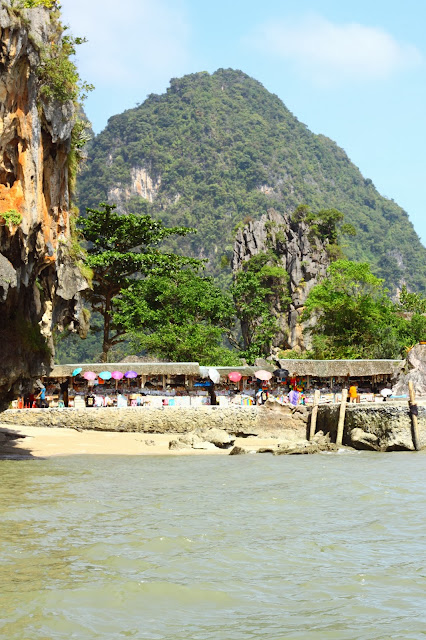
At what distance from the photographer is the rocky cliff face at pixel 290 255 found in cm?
5666

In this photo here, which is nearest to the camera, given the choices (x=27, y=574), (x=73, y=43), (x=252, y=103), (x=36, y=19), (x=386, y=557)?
(x=27, y=574)

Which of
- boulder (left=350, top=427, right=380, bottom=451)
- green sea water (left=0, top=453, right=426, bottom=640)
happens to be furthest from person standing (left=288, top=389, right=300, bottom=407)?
green sea water (left=0, top=453, right=426, bottom=640)

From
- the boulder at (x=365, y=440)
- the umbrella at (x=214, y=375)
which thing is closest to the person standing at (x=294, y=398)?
the umbrella at (x=214, y=375)

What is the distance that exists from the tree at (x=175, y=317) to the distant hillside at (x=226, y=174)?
67.1 m

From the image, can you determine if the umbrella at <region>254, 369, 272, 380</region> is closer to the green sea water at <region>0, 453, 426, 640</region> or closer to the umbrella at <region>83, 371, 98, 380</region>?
the umbrella at <region>83, 371, 98, 380</region>

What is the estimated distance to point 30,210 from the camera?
1422 centimetres

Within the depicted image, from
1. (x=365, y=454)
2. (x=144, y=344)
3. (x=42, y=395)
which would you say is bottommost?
(x=365, y=454)

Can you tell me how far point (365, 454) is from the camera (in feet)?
72.5

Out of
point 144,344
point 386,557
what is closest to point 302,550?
point 386,557

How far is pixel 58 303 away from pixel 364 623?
46.1 ft

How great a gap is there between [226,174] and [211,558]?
12587 cm

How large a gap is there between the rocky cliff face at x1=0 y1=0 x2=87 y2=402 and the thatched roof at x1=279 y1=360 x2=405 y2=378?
1364 centimetres

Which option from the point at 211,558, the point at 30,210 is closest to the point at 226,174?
the point at 30,210

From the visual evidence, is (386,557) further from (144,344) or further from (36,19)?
(144,344)
